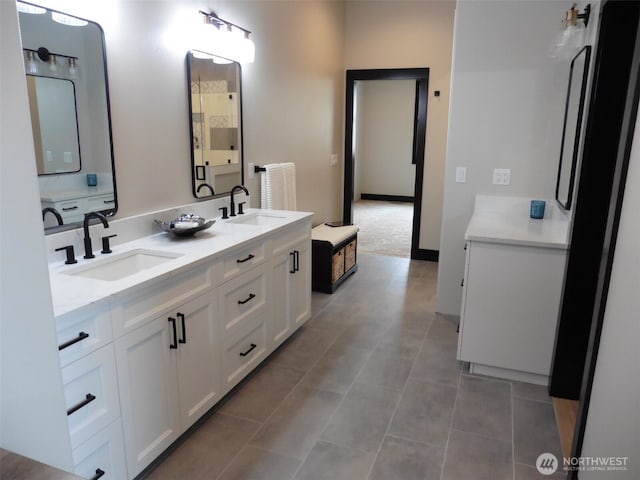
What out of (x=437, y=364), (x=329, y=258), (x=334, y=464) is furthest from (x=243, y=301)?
(x=329, y=258)

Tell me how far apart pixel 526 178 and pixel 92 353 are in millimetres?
2943

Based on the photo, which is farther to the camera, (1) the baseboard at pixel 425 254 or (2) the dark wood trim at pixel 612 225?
(1) the baseboard at pixel 425 254

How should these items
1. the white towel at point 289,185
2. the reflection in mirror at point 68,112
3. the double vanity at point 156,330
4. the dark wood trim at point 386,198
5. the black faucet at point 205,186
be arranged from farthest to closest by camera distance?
the dark wood trim at point 386,198
the white towel at point 289,185
the black faucet at point 205,186
the reflection in mirror at point 68,112
the double vanity at point 156,330

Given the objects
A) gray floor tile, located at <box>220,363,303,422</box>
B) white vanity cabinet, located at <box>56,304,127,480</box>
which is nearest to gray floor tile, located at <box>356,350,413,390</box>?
gray floor tile, located at <box>220,363,303,422</box>

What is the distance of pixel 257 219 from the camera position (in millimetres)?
3166

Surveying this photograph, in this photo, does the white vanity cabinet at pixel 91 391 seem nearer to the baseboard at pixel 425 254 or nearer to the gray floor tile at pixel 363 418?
the gray floor tile at pixel 363 418

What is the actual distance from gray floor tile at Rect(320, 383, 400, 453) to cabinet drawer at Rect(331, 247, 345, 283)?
155 cm

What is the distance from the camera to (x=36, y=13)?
70.5 inches

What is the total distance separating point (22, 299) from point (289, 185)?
2991 millimetres

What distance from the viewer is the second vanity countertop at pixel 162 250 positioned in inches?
60.9

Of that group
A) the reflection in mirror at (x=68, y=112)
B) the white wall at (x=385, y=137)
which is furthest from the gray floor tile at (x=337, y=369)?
the white wall at (x=385, y=137)

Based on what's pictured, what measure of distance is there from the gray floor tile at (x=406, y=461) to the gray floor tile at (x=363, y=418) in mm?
64

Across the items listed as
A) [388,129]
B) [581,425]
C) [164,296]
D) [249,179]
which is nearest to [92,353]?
[164,296]

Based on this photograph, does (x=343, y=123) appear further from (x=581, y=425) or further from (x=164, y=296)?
(x=581, y=425)
